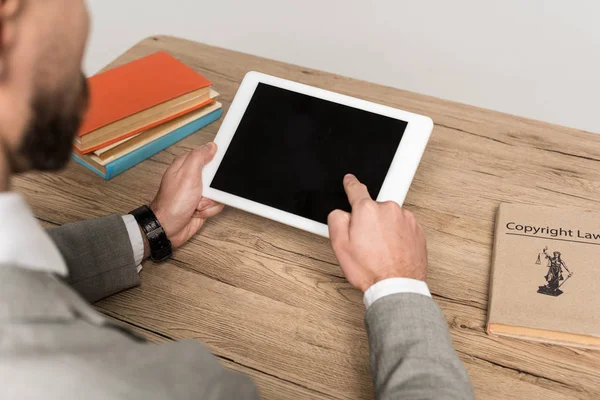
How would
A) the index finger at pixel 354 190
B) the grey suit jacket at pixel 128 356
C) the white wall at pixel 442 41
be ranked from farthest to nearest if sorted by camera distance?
the white wall at pixel 442 41 → the index finger at pixel 354 190 → the grey suit jacket at pixel 128 356

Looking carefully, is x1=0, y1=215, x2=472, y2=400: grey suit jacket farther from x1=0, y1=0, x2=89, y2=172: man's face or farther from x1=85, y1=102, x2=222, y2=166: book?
x1=85, y1=102, x2=222, y2=166: book

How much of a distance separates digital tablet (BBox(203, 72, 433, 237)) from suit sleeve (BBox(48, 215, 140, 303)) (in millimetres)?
191

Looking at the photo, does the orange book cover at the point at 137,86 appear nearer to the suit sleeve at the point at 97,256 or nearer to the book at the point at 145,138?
the book at the point at 145,138

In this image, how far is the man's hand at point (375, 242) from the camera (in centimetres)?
110

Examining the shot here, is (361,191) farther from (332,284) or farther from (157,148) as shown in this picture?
(157,148)

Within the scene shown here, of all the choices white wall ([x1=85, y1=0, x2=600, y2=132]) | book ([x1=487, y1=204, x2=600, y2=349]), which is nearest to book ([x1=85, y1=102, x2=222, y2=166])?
book ([x1=487, y1=204, x2=600, y2=349])

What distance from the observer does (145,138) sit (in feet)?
4.72

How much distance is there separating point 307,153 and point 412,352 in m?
0.44

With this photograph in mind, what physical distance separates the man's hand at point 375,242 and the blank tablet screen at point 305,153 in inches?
2.1

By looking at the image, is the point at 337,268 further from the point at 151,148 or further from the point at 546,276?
the point at 151,148

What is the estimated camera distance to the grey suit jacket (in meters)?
0.69

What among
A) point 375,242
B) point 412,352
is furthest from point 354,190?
point 412,352

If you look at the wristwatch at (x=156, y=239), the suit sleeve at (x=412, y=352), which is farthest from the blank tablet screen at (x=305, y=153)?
the suit sleeve at (x=412, y=352)

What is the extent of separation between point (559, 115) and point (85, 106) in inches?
94.4
